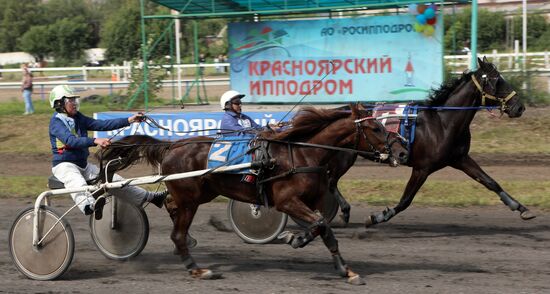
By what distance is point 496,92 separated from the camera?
29.3 feet

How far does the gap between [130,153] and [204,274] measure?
1491 mm

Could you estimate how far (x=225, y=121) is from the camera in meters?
8.10

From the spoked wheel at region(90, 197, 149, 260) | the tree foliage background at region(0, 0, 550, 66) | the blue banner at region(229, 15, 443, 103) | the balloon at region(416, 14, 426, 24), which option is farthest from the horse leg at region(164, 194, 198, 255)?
the tree foliage background at region(0, 0, 550, 66)

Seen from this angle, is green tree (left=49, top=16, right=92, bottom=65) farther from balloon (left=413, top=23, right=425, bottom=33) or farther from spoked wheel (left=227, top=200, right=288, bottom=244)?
spoked wheel (left=227, top=200, right=288, bottom=244)

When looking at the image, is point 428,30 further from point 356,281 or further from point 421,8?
point 356,281

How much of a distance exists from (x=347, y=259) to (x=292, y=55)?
975 cm

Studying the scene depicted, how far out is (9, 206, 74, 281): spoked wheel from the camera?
695cm

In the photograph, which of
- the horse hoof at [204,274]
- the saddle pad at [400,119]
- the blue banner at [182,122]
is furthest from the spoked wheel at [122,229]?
the blue banner at [182,122]

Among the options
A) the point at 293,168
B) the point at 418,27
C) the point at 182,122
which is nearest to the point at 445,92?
the point at 293,168

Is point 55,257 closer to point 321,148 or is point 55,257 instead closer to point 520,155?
point 321,148

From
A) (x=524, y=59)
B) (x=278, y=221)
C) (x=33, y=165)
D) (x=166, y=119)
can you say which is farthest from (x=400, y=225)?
(x=524, y=59)

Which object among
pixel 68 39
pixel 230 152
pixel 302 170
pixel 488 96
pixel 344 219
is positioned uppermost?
pixel 68 39

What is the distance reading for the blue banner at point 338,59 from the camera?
52.1ft

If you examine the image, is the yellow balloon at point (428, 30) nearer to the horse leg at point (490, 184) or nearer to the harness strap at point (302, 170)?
the horse leg at point (490, 184)
